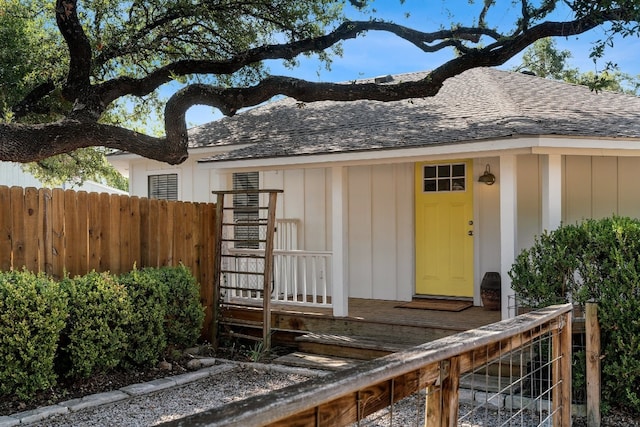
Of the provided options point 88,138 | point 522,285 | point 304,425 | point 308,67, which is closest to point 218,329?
point 88,138

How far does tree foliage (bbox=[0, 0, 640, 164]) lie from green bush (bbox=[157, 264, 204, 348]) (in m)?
1.66

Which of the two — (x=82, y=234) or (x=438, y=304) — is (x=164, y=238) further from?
(x=438, y=304)

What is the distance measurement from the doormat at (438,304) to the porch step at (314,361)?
1849 mm

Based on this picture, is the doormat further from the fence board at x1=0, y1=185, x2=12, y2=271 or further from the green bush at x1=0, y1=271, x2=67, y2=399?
the fence board at x1=0, y1=185, x2=12, y2=271

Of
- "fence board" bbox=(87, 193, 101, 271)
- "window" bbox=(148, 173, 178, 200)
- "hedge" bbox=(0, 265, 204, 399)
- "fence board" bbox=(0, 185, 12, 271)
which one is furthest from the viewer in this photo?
"window" bbox=(148, 173, 178, 200)

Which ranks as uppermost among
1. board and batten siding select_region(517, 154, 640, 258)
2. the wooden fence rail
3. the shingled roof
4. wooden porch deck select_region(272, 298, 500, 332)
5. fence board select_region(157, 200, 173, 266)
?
the shingled roof

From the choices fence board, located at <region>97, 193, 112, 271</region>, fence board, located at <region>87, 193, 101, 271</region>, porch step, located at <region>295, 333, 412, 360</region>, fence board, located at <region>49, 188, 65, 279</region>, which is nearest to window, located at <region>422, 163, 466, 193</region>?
porch step, located at <region>295, 333, 412, 360</region>

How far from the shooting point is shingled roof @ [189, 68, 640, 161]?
23.0 ft

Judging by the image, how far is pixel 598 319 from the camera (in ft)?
16.7

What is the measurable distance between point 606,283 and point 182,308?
4.72 m

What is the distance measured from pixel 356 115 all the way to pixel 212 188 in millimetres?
3059

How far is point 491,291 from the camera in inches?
320

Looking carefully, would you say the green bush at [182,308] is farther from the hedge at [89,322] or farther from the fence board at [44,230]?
the fence board at [44,230]

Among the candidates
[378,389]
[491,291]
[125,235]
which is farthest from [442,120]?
[378,389]
